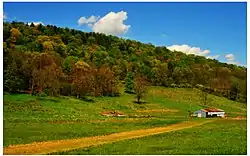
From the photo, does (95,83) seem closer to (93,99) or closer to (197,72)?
(93,99)

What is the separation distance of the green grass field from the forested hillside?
3924 millimetres

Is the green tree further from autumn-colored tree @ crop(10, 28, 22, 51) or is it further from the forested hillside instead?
autumn-colored tree @ crop(10, 28, 22, 51)

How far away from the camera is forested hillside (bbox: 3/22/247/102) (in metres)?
66.2

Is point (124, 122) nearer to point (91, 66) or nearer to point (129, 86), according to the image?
point (129, 86)

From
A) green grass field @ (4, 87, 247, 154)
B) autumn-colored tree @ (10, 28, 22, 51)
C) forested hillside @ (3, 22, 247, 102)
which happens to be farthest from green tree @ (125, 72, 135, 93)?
autumn-colored tree @ (10, 28, 22, 51)

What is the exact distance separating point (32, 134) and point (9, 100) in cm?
2991

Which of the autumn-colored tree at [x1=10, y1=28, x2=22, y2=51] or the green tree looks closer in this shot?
the green tree

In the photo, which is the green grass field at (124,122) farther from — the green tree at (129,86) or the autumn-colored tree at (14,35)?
the autumn-colored tree at (14,35)

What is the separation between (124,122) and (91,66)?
5063 cm

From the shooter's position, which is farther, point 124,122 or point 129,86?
point 129,86

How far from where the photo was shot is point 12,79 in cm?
6091

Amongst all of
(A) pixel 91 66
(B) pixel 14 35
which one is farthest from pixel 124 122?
(B) pixel 14 35

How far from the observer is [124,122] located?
37594mm

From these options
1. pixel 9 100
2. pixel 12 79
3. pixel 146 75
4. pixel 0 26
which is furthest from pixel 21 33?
pixel 0 26
